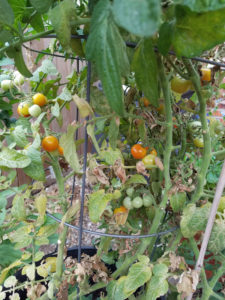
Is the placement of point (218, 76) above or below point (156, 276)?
above

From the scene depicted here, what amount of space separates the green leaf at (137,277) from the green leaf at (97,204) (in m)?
0.15

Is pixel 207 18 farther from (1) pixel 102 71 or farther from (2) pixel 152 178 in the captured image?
(2) pixel 152 178

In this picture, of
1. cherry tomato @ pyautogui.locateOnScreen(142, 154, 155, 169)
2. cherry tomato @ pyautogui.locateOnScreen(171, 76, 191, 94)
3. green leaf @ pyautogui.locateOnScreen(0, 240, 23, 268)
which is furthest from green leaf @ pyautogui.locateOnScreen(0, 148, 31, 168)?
green leaf @ pyautogui.locateOnScreen(0, 240, 23, 268)

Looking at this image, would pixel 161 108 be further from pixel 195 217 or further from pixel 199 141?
pixel 195 217

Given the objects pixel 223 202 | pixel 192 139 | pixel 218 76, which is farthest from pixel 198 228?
pixel 218 76

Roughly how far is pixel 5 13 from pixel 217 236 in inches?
22.7

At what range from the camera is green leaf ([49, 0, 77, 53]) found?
351 mm

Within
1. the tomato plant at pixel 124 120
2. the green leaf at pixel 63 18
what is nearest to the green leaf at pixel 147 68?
the tomato plant at pixel 124 120

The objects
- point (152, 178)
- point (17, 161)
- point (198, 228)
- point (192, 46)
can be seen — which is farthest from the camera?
point (152, 178)

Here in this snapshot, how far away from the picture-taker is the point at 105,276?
0.62m

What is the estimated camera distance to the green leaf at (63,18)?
0.35 meters

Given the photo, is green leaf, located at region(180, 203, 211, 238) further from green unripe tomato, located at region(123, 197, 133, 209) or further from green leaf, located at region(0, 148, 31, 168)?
green leaf, located at region(0, 148, 31, 168)

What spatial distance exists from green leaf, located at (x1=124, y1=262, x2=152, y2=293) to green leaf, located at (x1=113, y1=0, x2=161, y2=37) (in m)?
0.49

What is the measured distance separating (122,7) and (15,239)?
2.01 ft
